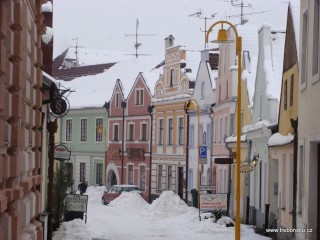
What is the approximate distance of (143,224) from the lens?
3419 cm

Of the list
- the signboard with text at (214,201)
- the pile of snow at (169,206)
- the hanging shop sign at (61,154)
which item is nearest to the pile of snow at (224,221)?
the signboard with text at (214,201)

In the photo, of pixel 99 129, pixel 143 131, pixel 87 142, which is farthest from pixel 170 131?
pixel 87 142

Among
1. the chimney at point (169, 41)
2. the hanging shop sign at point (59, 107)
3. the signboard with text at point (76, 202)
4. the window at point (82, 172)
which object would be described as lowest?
the signboard with text at point (76, 202)

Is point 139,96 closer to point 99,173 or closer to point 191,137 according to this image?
point 99,173

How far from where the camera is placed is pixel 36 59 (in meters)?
13.1

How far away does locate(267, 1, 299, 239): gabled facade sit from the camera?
71.1 ft

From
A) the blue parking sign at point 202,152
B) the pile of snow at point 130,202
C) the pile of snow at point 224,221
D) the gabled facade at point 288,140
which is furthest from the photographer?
the pile of snow at point 130,202

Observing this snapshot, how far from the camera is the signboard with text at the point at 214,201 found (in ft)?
93.4

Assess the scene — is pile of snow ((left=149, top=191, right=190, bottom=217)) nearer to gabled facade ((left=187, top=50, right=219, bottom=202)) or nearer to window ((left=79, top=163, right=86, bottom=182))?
gabled facade ((left=187, top=50, right=219, bottom=202))

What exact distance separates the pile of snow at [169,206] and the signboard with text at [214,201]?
30.5 feet

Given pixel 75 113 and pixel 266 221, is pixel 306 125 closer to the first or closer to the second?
pixel 266 221

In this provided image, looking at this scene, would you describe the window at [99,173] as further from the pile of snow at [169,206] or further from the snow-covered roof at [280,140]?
the snow-covered roof at [280,140]

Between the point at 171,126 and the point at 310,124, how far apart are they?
32.2 meters

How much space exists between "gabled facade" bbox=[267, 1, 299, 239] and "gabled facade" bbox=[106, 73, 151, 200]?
2706 centimetres
